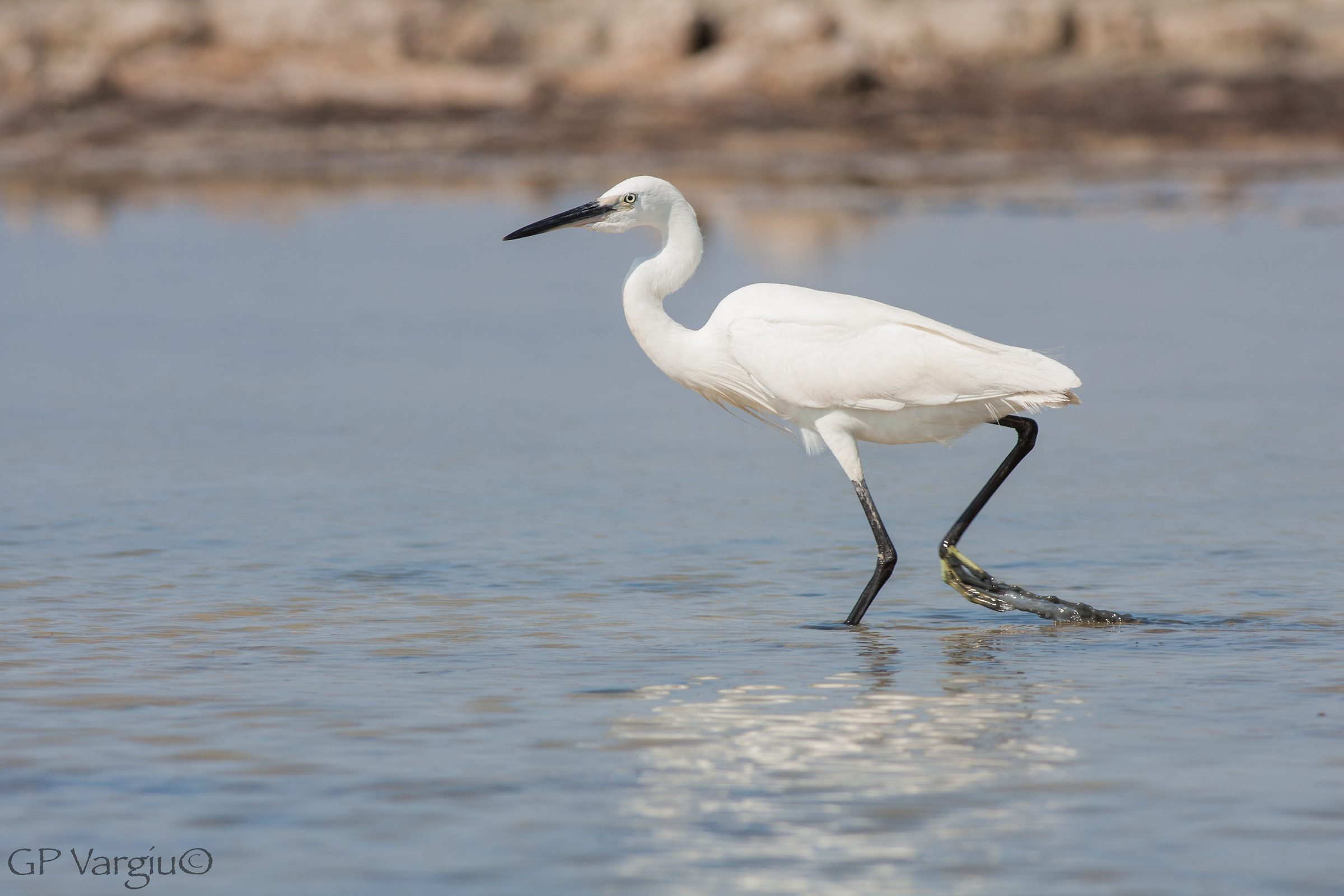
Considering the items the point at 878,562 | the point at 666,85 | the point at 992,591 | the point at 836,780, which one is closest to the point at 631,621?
the point at 878,562

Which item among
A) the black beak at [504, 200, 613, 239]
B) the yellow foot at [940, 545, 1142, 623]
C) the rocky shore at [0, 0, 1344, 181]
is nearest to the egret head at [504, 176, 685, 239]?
the black beak at [504, 200, 613, 239]

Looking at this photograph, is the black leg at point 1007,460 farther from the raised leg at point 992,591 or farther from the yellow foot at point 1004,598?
the yellow foot at point 1004,598

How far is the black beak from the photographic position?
6230 mm

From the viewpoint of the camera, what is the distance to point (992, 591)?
19.6 feet

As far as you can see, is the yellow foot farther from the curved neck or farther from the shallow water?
the curved neck

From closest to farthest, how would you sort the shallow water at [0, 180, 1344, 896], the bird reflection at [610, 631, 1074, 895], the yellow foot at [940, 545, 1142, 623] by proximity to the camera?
the bird reflection at [610, 631, 1074, 895]
the shallow water at [0, 180, 1344, 896]
the yellow foot at [940, 545, 1142, 623]

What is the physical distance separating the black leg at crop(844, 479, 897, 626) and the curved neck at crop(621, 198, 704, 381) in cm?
80

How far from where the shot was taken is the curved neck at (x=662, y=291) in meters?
6.25

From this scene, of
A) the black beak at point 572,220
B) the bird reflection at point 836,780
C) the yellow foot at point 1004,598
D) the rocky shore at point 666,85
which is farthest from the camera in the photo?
the rocky shore at point 666,85

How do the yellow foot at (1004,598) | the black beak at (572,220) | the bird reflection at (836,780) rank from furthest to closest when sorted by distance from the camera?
the black beak at (572,220) < the yellow foot at (1004,598) < the bird reflection at (836,780)

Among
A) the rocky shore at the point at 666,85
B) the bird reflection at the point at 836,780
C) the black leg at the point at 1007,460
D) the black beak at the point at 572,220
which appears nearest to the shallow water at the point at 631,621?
the bird reflection at the point at 836,780

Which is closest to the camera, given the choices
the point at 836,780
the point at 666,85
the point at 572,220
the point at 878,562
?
the point at 836,780

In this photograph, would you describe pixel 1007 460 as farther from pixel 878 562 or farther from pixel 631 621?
pixel 631 621

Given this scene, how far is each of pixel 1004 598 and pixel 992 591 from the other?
0.05 meters
